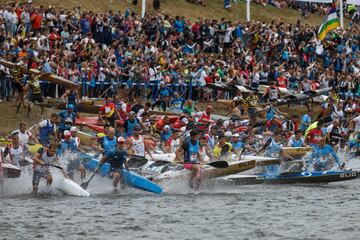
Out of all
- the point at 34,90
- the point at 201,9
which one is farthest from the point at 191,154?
the point at 201,9

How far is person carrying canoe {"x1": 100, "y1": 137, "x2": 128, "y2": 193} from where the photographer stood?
29.0 meters

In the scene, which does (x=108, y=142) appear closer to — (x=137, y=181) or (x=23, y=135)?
(x=137, y=181)

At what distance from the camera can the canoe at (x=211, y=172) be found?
30156 mm

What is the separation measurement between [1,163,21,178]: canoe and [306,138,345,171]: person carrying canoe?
867 centimetres

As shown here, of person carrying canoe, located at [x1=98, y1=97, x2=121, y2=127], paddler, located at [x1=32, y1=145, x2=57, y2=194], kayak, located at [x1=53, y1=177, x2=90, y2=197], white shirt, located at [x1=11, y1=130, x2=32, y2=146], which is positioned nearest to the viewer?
paddler, located at [x1=32, y1=145, x2=57, y2=194]

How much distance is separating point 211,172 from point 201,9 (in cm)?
2703

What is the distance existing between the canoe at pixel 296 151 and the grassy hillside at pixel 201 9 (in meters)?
17.4

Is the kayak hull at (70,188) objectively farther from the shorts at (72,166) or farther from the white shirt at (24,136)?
the white shirt at (24,136)

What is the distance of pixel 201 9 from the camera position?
56.7 metres

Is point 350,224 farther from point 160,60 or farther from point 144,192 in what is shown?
point 160,60

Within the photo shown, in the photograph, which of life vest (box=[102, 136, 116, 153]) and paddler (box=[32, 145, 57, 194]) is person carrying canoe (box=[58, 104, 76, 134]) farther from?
paddler (box=[32, 145, 57, 194])

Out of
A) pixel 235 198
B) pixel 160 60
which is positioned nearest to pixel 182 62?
pixel 160 60

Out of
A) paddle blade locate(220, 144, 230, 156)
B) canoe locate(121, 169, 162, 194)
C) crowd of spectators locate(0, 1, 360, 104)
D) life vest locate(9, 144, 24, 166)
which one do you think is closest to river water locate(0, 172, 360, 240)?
canoe locate(121, 169, 162, 194)

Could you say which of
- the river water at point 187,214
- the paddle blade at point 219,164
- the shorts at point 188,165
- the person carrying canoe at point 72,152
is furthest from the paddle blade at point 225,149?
the person carrying canoe at point 72,152
